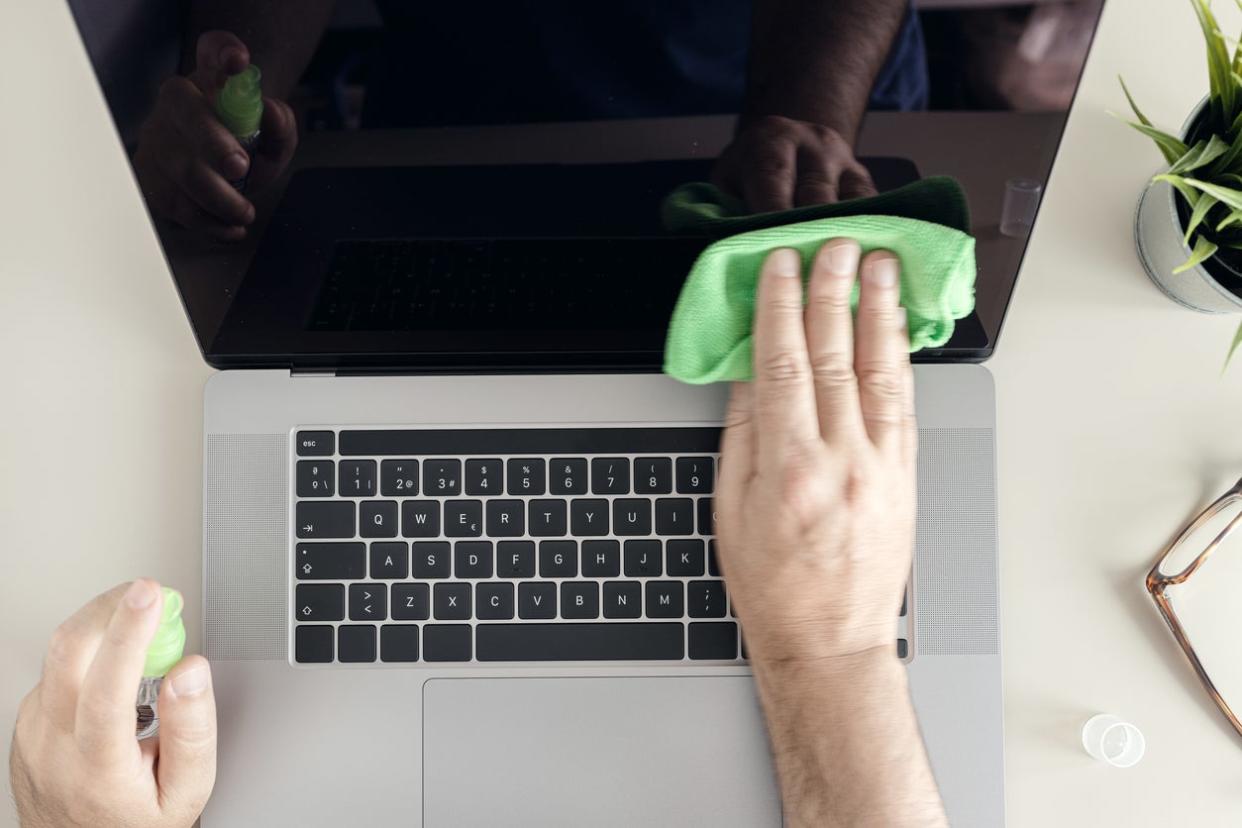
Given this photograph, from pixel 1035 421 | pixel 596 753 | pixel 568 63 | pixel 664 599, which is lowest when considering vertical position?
pixel 596 753

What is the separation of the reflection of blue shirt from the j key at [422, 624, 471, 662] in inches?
13.6

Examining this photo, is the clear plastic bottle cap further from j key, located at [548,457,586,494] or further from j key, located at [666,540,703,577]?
j key, located at [548,457,586,494]

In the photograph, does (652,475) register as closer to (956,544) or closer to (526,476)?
(526,476)

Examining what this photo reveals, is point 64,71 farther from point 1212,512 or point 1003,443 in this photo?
point 1212,512

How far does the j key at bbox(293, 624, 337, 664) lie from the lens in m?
0.66

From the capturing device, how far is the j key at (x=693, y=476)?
2.20 ft

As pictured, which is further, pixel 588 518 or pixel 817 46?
pixel 588 518

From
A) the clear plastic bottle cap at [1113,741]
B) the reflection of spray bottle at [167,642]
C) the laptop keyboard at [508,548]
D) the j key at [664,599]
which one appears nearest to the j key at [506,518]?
the laptop keyboard at [508,548]

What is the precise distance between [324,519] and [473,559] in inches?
4.4

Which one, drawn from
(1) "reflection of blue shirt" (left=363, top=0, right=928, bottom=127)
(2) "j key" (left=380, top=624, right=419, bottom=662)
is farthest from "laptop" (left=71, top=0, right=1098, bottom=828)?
(1) "reflection of blue shirt" (left=363, top=0, right=928, bottom=127)

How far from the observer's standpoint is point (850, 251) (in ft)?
1.90

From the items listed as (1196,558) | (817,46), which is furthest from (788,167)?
(1196,558)

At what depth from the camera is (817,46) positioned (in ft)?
1.62

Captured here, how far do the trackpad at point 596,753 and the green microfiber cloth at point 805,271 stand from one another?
0.76 feet
